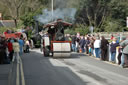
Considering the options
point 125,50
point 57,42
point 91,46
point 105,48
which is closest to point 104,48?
point 105,48

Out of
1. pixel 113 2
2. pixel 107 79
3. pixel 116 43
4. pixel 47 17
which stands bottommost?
pixel 107 79

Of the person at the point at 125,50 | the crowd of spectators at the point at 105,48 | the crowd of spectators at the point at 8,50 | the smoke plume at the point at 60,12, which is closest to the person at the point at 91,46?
the crowd of spectators at the point at 105,48

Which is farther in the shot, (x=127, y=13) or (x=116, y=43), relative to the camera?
(x=127, y=13)

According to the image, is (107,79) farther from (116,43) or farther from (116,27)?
(116,27)

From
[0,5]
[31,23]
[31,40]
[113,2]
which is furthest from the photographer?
[0,5]

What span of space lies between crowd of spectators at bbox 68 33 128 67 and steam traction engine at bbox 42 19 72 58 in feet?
7.53

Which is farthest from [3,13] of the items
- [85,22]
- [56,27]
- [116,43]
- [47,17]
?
[116,43]

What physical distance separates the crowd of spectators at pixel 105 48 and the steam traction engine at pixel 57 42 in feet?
7.53

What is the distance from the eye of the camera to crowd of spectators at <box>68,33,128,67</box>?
54.9ft

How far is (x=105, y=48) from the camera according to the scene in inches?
810

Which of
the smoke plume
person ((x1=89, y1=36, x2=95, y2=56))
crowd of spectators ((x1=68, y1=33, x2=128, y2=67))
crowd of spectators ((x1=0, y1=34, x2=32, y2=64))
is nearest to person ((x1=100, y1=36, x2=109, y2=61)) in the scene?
crowd of spectators ((x1=68, y1=33, x2=128, y2=67))

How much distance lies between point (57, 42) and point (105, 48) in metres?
3.46

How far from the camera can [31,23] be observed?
41844 mm

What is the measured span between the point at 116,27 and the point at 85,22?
21.2 ft
